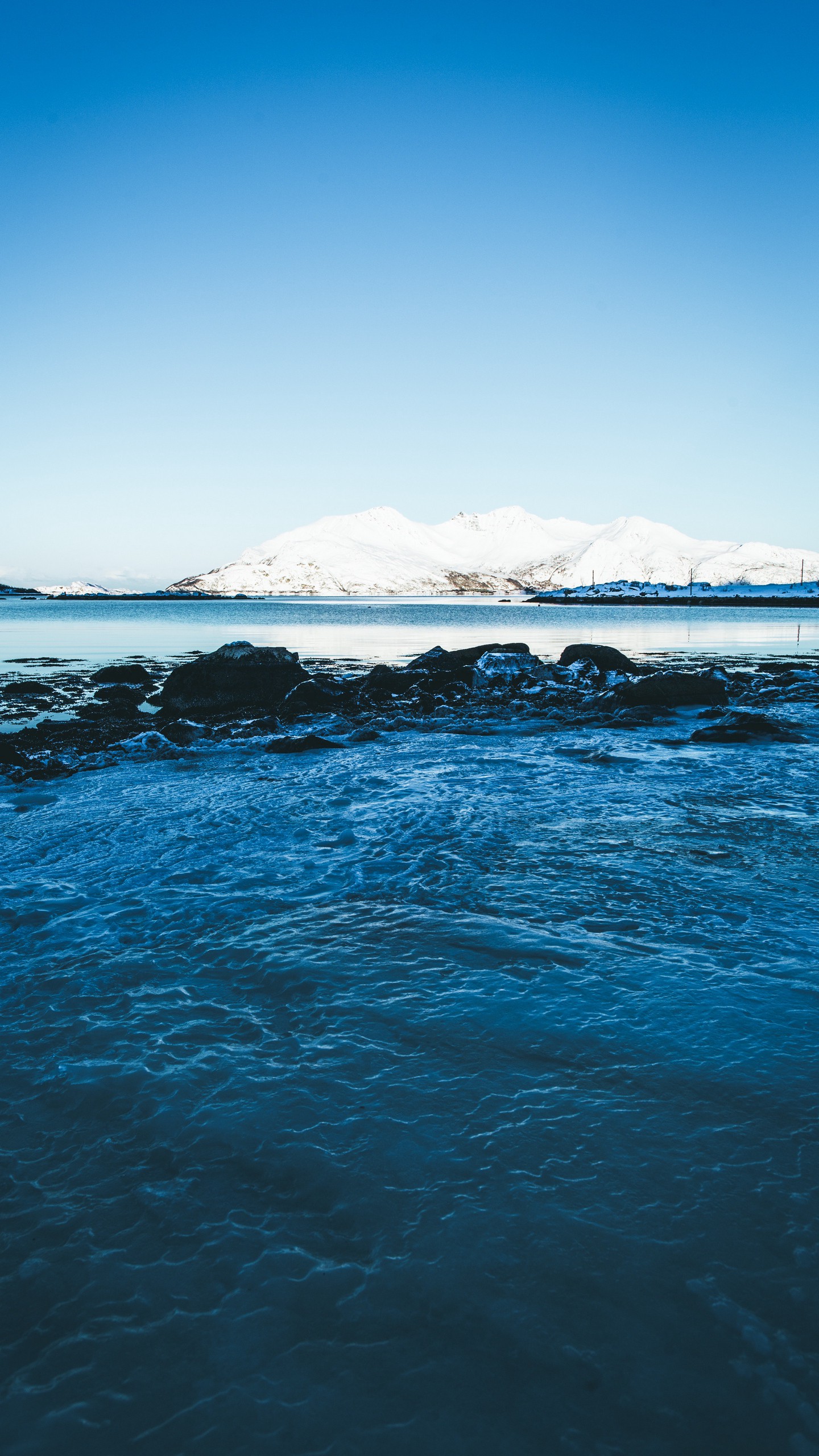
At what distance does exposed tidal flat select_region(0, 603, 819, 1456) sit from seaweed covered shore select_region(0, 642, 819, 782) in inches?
248

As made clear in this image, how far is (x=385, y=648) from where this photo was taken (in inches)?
1838

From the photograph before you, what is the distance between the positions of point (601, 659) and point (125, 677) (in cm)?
1726

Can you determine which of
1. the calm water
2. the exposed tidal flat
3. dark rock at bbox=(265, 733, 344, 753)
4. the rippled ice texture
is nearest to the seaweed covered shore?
dark rock at bbox=(265, 733, 344, 753)

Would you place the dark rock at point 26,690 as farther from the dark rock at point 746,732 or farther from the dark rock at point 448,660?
the dark rock at point 746,732

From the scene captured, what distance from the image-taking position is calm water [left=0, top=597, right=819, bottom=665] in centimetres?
4441

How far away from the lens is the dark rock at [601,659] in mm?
29125

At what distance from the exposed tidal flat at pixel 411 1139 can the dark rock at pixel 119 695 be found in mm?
12799

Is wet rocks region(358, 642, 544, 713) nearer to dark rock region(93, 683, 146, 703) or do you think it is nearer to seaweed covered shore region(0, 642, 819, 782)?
seaweed covered shore region(0, 642, 819, 782)

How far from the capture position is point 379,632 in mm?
67500

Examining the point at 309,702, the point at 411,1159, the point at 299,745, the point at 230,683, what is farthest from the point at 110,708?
the point at 411,1159

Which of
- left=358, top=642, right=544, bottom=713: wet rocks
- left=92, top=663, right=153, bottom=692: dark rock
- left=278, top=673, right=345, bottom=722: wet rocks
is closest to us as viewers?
left=278, top=673, right=345, bottom=722: wet rocks

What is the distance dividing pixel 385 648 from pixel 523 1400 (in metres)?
44.7

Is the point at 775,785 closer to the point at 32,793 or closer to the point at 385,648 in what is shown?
the point at 32,793

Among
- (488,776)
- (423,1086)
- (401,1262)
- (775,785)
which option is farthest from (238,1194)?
(775,785)
